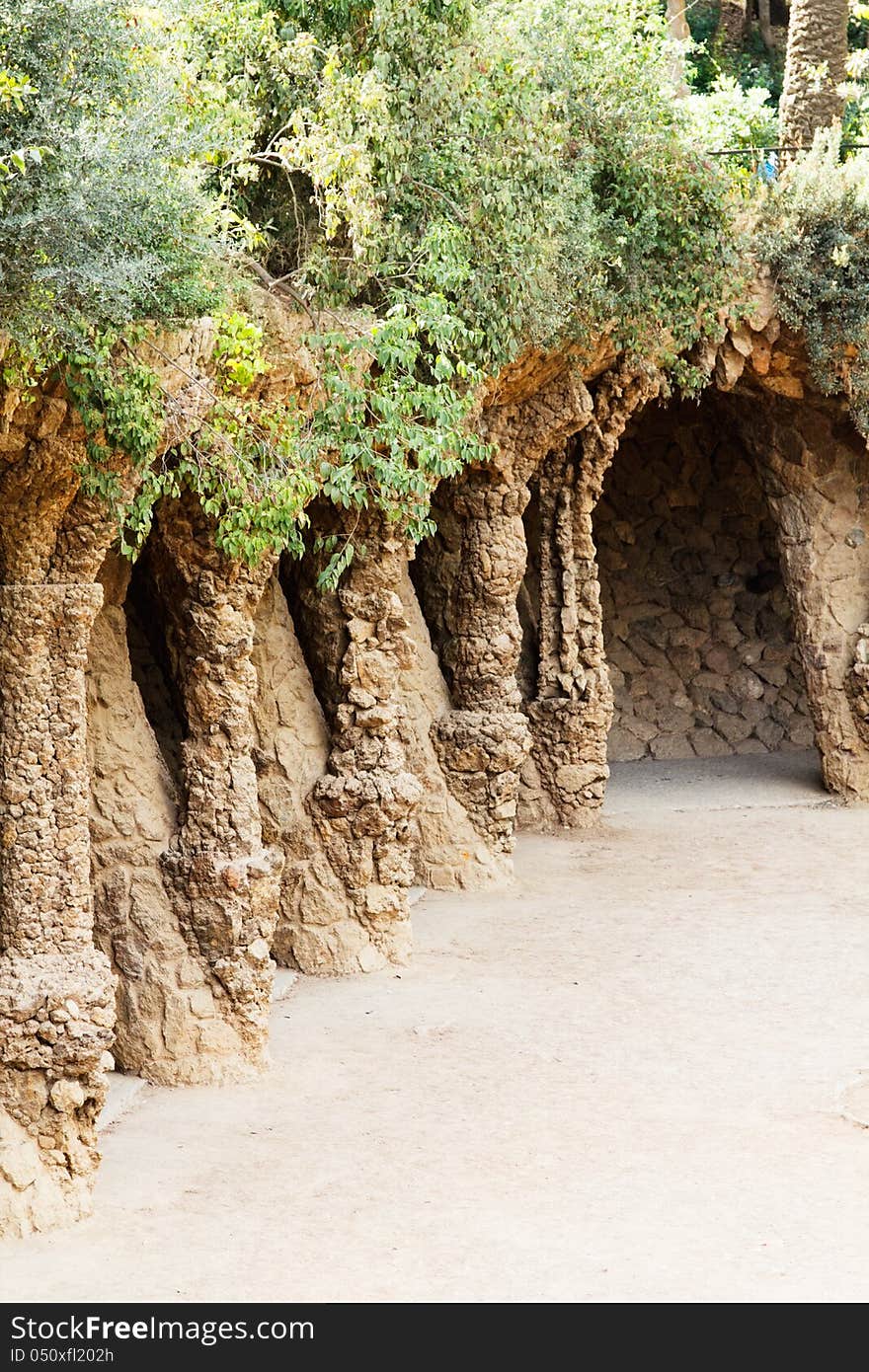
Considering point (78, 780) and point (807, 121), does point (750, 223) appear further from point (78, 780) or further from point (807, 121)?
point (78, 780)

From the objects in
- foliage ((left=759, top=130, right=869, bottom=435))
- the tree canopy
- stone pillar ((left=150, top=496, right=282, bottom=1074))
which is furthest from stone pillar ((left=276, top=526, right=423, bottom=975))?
foliage ((left=759, top=130, right=869, bottom=435))

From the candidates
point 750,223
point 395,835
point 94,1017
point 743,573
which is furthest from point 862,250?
point 94,1017

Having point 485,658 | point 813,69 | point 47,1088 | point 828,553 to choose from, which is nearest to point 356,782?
point 485,658

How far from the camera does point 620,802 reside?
16438 millimetres

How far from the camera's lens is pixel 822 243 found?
1411 centimetres

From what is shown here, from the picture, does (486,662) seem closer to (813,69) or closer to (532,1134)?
(532,1134)

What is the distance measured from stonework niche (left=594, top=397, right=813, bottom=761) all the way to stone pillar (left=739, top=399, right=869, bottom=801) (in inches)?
94.7

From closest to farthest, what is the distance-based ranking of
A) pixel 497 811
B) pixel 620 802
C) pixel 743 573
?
pixel 497 811 → pixel 620 802 → pixel 743 573

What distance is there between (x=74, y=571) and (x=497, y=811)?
6.50 meters

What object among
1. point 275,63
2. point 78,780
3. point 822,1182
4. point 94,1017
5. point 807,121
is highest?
point 807,121

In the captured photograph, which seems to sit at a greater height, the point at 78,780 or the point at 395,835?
the point at 78,780

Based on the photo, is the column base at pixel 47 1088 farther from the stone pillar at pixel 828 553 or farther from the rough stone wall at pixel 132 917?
the stone pillar at pixel 828 553

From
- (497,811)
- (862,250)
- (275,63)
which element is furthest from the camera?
(862,250)

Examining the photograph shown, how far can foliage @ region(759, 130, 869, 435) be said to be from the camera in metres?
14.0
